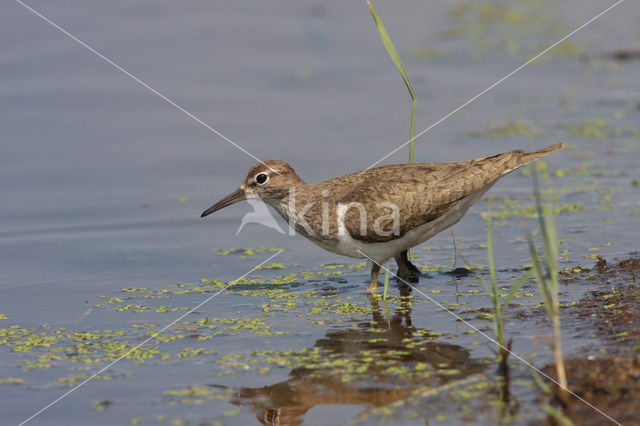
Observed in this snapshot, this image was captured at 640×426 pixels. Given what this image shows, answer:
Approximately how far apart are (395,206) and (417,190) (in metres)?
0.27

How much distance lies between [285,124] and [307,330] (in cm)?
591

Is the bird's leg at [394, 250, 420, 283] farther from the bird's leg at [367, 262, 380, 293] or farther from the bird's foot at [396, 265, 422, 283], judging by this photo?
the bird's leg at [367, 262, 380, 293]

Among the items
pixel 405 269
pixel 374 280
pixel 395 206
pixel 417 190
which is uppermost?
pixel 417 190

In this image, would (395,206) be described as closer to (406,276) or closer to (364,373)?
(406,276)

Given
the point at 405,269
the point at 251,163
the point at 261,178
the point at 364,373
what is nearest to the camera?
the point at 364,373

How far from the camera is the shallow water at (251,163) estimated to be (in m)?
6.23

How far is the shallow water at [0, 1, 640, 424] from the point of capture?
245 inches

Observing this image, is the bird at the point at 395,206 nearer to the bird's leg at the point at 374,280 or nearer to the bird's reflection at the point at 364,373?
the bird's leg at the point at 374,280

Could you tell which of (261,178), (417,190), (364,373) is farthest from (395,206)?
(364,373)

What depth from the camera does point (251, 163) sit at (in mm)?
11805

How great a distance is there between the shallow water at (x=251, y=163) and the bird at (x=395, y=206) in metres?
0.51

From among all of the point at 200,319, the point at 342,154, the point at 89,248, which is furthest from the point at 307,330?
the point at 342,154

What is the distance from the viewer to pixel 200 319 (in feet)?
24.9

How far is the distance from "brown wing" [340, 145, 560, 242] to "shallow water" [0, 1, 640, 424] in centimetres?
71
